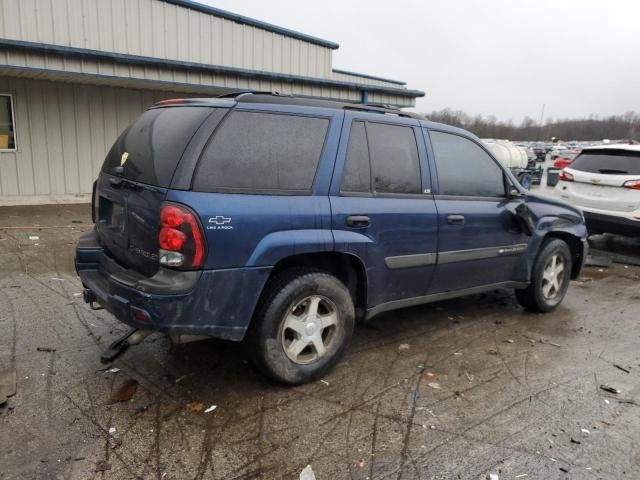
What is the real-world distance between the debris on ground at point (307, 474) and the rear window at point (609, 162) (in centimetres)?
758

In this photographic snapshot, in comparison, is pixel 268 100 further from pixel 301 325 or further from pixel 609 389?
pixel 609 389

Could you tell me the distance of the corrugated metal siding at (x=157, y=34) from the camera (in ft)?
33.1

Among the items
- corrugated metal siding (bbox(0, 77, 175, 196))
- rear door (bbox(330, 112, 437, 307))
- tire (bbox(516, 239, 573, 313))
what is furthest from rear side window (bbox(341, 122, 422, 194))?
corrugated metal siding (bbox(0, 77, 175, 196))

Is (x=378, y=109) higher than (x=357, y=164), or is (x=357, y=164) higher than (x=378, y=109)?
(x=378, y=109)

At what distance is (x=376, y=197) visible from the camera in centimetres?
380

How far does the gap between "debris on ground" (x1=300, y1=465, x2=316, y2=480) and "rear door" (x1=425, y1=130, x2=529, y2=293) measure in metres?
2.08

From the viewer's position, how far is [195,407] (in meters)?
3.25

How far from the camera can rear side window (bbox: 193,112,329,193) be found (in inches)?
122

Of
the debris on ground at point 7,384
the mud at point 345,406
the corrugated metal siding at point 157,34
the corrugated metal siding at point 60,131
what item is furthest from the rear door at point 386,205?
the corrugated metal siding at point 60,131

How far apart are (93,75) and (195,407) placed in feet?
27.8

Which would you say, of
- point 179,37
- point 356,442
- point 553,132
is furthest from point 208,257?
point 553,132

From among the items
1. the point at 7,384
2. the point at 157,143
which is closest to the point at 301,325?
the point at 157,143

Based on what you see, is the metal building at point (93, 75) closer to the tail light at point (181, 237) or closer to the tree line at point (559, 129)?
the tail light at point (181, 237)

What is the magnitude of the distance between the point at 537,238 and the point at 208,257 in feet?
11.8
